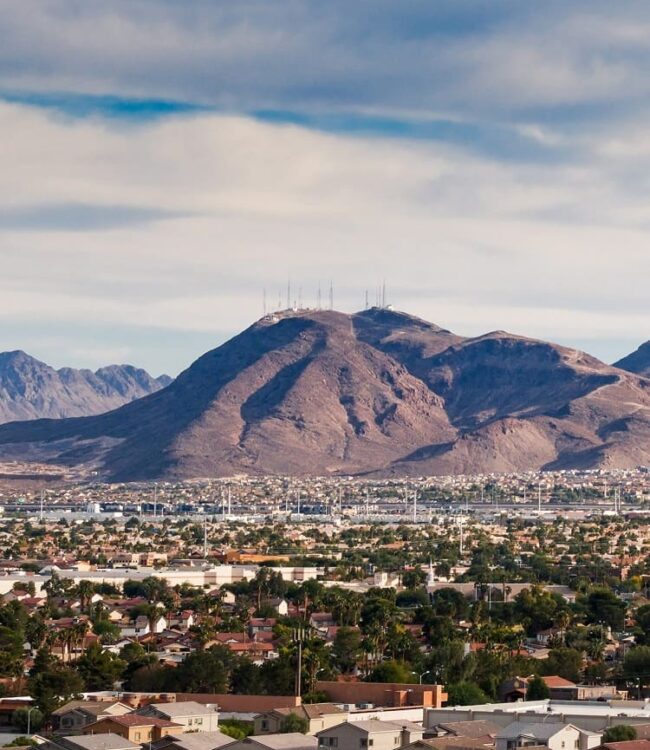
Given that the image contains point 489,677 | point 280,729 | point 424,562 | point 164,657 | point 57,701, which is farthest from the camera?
point 424,562

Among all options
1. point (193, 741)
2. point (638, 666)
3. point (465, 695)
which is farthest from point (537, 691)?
point (193, 741)

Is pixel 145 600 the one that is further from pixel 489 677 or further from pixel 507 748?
pixel 507 748

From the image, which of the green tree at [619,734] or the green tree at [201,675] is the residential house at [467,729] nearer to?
the green tree at [619,734]

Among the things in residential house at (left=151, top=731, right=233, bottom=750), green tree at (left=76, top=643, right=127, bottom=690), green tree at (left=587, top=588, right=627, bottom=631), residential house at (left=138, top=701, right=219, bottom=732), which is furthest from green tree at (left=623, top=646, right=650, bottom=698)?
residential house at (left=151, top=731, right=233, bottom=750)

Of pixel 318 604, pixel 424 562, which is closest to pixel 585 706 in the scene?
pixel 318 604

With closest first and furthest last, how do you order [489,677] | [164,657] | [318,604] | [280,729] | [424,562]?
1. [280,729]
2. [489,677]
3. [164,657]
4. [318,604]
5. [424,562]

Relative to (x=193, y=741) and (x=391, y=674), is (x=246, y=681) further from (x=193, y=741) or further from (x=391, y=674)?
(x=193, y=741)

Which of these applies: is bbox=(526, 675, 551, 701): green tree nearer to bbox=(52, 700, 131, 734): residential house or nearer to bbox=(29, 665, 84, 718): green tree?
bbox=(52, 700, 131, 734): residential house
